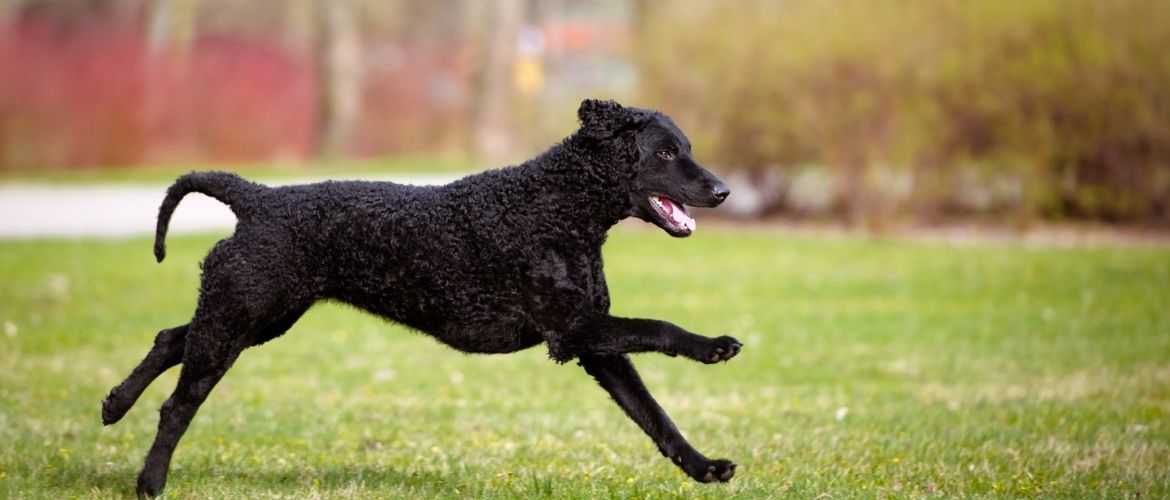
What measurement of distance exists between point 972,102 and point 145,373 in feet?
46.8

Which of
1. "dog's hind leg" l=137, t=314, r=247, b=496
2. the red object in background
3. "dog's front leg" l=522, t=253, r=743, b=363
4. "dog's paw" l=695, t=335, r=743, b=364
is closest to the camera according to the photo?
"dog's paw" l=695, t=335, r=743, b=364

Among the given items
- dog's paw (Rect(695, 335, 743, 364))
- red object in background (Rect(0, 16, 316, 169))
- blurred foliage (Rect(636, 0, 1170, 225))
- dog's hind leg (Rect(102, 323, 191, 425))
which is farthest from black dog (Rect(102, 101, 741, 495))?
red object in background (Rect(0, 16, 316, 169))

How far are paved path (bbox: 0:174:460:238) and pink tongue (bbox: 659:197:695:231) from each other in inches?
552

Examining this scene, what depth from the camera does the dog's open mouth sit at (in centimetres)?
502

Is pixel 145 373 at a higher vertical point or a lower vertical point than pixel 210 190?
lower

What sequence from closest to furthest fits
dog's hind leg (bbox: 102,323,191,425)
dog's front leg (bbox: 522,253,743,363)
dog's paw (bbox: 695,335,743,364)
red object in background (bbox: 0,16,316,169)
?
dog's paw (bbox: 695,335,743,364)
dog's front leg (bbox: 522,253,743,363)
dog's hind leg (bbox: 102,323,191,425)
red object in background (bbox: 0,16,316,169)

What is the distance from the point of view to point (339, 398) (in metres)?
8.19

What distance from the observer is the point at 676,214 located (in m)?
5.09

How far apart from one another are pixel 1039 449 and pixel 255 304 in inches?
146

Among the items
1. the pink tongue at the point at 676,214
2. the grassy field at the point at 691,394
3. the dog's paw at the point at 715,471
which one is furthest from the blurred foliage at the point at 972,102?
the dog's paw at the point at 715,471

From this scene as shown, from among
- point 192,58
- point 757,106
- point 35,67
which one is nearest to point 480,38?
point 192,58

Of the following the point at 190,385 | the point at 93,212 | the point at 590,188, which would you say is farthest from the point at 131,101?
the point at 590,188

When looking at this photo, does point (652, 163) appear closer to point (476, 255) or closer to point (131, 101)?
point (476, 255)

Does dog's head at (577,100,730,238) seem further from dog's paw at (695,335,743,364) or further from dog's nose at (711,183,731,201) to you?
dog's paw at (695,335,743,364)
